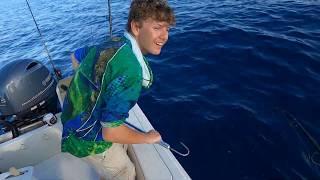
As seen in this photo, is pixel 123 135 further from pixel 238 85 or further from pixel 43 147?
pixel 238 85

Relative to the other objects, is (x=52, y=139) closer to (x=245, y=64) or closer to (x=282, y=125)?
(x=282, y=125)

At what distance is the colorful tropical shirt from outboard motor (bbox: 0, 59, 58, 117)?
7.72 ft

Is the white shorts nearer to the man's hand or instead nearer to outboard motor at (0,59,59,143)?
the man's hand

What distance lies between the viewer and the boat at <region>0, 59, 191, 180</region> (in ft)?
9.90

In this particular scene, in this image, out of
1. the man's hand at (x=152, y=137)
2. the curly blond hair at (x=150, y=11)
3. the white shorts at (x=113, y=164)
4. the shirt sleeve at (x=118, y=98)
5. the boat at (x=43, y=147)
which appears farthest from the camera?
the boat at (x=43, y=147)

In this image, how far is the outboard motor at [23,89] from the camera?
465 cm

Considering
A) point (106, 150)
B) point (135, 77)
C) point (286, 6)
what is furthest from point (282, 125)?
point (286, 6)

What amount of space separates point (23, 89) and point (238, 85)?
379 cm

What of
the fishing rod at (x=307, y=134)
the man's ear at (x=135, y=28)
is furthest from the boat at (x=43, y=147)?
the fishing rod at (x=307, y=134)

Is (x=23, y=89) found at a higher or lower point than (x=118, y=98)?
lower

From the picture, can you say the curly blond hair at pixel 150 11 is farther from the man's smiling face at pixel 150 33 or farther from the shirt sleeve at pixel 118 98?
the shirt sleeve at pixel 118 98

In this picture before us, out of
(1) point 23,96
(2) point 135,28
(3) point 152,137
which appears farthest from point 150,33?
(1) point 23,96

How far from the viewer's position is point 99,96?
2.20 meters

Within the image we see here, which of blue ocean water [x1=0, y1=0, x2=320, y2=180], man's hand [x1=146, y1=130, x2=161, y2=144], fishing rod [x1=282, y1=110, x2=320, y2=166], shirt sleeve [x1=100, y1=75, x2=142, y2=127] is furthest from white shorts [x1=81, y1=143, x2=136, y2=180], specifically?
fishing rod [x1=282, y1=110, x2=320, y2=166]
